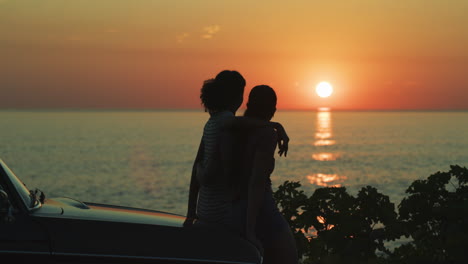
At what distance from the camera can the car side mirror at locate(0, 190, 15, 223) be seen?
339 centimetres

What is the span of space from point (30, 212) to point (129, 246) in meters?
0.66

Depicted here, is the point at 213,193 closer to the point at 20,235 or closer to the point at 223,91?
the point at 223,91

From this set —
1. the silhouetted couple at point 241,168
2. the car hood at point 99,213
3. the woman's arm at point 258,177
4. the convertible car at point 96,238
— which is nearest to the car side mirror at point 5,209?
the convertible car at point 96,238

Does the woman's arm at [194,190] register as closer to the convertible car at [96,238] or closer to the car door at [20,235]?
the convertible car at [96,238]

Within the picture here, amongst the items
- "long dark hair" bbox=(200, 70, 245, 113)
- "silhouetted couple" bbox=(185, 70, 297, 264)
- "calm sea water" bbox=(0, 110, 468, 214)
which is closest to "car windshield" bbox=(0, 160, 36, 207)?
"silhouetted couple" bbox=(185, 70, 297, 264)

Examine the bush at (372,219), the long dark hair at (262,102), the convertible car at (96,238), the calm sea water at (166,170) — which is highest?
the long dark hair at (262,102)

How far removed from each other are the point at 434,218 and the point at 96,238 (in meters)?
5.40

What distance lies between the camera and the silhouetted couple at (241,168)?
13.9ft

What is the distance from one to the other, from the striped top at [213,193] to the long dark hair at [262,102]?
7.0 inches

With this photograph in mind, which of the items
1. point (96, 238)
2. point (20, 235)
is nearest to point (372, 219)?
point (96, 238)

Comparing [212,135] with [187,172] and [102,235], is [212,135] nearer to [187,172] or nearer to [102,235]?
[102,235]

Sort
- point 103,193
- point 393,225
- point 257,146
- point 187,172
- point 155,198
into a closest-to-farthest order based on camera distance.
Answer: point 257,146 → point 393,225 → point 155,198 → point 103,193 → point 187,172

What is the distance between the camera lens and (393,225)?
7562 millimetres

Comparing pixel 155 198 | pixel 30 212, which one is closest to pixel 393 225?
pixel 30 212
